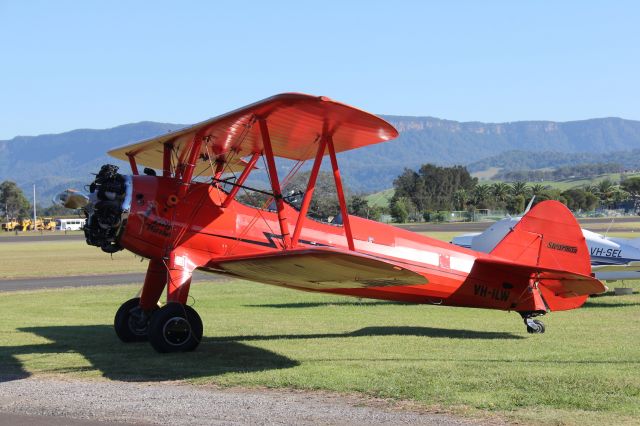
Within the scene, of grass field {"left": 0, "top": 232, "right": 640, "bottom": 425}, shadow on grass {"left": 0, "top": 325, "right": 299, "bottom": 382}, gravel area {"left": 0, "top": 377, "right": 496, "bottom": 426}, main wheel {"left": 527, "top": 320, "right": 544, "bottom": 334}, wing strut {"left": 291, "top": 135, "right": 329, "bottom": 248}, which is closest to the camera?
gravel area {"left": 0, "top": 377, "right": 496, "bottom": 426}

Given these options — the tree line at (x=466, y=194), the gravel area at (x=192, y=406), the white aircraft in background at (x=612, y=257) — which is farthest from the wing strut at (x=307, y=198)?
the tree line at (x=466, y=194)

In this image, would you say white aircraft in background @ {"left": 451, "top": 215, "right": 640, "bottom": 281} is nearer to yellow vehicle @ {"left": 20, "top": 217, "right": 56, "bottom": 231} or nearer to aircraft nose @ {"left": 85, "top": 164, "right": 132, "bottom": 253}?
aircraft nose @ {"left": 85, "top": 164, "right": 132, "bottom": 253}

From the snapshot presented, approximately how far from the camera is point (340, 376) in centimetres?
881

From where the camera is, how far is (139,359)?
1028 cm

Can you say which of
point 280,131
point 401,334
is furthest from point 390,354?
point 280,131

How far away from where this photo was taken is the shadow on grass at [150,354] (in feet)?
30.8

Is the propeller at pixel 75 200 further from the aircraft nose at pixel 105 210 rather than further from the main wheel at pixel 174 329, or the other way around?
the main wheel at pixel 174 329

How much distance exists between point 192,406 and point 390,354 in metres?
3.62

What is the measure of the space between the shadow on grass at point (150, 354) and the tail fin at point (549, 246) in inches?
46.2

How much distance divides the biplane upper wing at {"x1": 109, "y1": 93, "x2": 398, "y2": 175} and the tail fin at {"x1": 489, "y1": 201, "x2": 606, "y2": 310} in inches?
117

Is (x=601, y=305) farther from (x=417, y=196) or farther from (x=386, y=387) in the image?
(x=417, y=196)

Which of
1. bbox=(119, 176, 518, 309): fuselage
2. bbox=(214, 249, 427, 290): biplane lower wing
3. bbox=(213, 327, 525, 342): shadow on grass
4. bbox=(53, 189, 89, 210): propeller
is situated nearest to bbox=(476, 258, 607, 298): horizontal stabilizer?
bbox=(119, 176, 518, 309): fuselage

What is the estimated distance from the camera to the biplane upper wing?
9969 millimetres

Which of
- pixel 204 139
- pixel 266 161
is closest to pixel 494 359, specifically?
pixel 266 161
